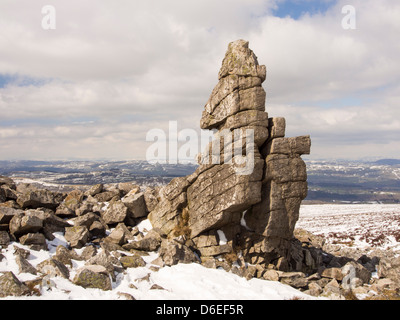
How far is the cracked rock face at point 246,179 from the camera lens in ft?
81.8

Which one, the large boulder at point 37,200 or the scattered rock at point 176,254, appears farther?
the large boulder at point 37,200

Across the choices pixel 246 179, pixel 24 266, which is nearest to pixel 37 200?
pixel 24 266

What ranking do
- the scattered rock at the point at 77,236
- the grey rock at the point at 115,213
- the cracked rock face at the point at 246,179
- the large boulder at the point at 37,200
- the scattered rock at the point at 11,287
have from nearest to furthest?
the scattered rock at the point at 11,287 < the scattered rock at the point at 77,236 < the cracked rock face at the point at 246,179 < the large boulder at the point at 37,200 < the grey rock at the point at 115,213

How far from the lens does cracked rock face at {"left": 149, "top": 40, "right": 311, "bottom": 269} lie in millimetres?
24922

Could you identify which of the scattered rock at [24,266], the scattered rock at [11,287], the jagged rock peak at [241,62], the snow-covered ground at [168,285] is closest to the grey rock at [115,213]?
the snow-covered ground at [168,285]

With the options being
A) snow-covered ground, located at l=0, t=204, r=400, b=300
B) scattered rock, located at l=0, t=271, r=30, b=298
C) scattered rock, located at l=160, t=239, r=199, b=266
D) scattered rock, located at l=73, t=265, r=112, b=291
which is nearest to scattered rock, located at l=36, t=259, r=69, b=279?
snow-covered ground, located at l=0, t=204, r=400, b=300

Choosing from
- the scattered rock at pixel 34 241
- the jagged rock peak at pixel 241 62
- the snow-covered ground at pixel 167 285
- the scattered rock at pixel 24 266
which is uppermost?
the jagged rock peak at pixel 241 62

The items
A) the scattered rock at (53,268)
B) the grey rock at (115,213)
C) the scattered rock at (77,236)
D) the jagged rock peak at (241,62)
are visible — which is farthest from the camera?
the grey rock at (115,213)

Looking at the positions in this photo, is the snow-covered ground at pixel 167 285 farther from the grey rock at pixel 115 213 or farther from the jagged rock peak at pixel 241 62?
the jagged rock peak at pixel 241 62

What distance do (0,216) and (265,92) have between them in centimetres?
2533

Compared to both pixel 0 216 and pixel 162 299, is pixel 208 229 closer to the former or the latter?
pixel 162 299

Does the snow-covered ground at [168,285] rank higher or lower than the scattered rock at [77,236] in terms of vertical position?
lower
